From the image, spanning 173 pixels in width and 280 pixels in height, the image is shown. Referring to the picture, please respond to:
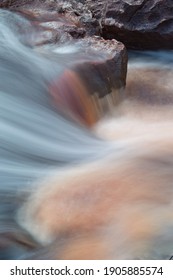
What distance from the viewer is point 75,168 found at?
10.6 feet

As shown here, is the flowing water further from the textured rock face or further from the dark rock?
the textured rock face

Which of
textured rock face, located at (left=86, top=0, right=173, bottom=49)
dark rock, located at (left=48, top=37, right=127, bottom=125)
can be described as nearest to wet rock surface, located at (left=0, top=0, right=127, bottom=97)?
dark rock, located at (left=48, top=37, right=127, bottom=125)

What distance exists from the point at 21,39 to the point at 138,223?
229 cm

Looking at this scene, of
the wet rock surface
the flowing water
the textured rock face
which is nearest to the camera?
the flowing water

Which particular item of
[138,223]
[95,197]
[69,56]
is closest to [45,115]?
[69,56]

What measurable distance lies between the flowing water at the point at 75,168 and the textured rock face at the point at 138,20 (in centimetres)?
91

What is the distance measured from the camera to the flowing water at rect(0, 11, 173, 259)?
8.19 feet

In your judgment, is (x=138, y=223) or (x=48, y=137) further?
(x=48, y=137)

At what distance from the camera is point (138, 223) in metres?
2.58

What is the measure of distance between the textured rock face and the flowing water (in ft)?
3.00

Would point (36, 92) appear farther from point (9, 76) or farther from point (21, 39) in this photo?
point (21, 39)

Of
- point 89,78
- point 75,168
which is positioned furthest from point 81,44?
point 75,168

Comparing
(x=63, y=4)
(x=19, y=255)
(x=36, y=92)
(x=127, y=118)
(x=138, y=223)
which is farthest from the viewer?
(x=63, y=4)

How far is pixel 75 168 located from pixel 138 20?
2575mm
